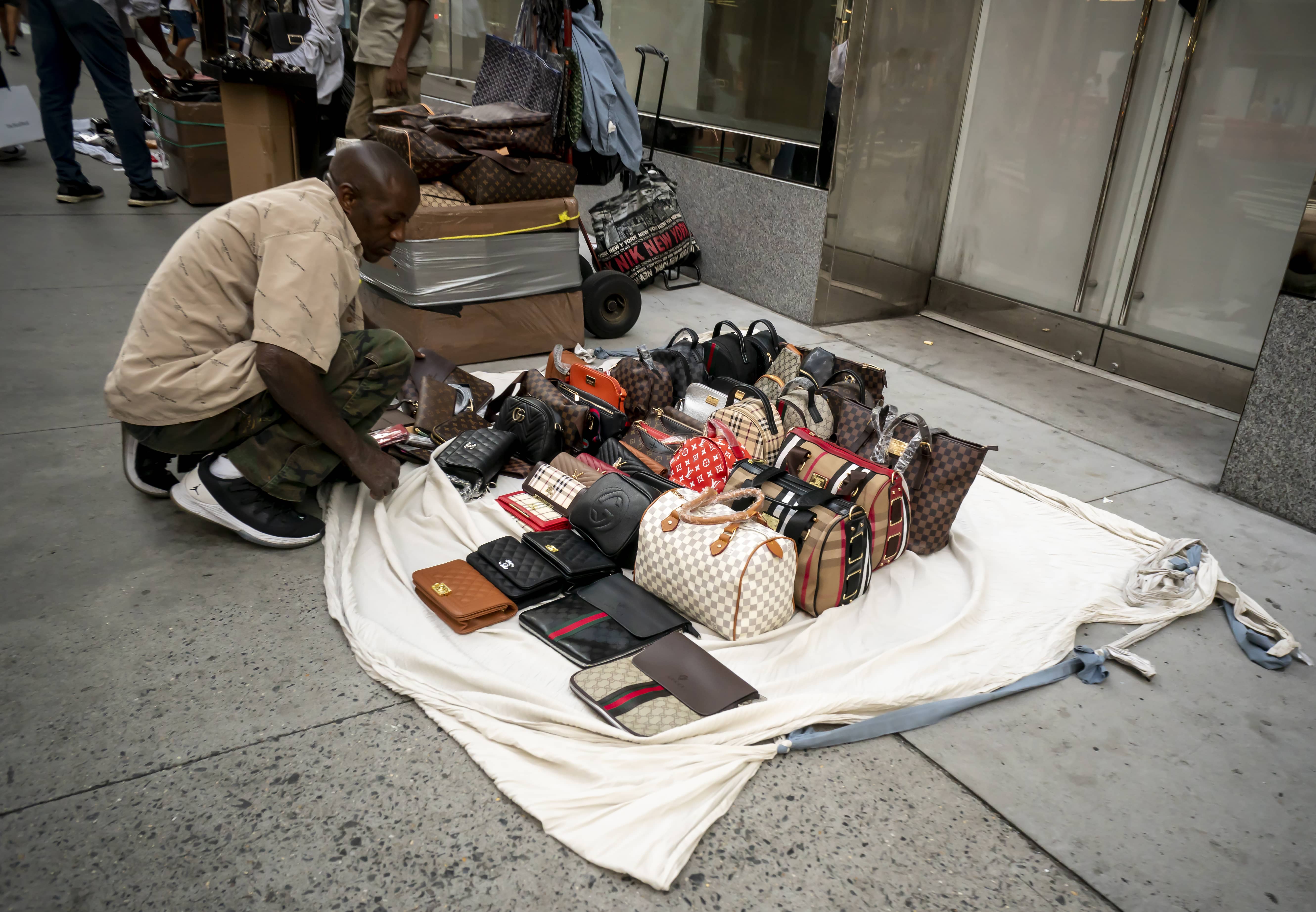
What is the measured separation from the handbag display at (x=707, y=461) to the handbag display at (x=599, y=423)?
384 millimetres

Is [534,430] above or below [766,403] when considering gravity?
below

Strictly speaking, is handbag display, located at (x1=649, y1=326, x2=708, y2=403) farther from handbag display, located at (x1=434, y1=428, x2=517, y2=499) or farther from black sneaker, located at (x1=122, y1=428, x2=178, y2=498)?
black sneaker, located at (x1=122, y1=428, x2=178, y2=498)

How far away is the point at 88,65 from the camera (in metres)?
6.28

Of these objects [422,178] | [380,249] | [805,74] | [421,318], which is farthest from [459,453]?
[805,74]

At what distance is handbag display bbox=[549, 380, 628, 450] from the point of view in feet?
11.4

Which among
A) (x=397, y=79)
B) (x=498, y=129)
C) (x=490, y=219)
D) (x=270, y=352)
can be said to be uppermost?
(x=397, y=79)

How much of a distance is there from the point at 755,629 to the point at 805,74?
4.29 meters

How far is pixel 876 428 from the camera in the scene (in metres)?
3.22

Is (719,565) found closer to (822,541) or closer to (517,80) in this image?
(822,541)

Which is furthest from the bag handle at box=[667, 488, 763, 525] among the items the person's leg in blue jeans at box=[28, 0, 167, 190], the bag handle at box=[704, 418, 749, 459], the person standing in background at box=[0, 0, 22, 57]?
the person standing in background at box=[0, 0, 22, 57]

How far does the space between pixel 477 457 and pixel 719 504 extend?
40.3 inches

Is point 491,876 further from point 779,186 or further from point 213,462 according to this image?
point 779,186

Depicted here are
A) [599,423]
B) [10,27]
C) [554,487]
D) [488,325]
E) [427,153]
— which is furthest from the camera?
[10,27]

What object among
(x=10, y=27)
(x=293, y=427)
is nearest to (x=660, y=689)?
(x=293, y=427)
